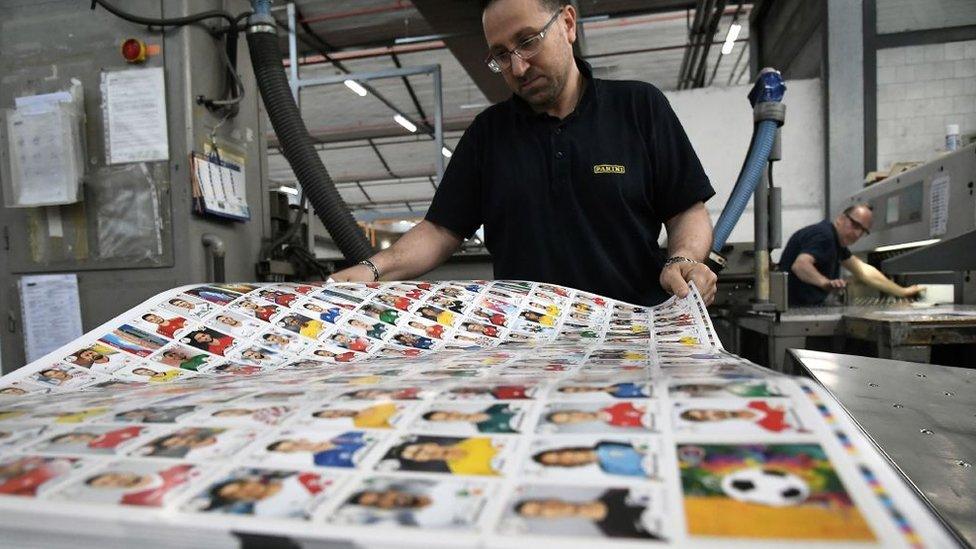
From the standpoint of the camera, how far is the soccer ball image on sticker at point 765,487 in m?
0.25

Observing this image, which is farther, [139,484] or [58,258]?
[58,258]

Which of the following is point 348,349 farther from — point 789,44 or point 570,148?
point 789,44

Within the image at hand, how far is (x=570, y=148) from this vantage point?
1.09 meters

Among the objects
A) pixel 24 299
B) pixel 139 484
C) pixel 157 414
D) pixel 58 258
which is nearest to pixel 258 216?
pixel 58 258

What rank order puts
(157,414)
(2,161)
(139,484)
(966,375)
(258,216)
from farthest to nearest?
(258,216), (2,161), (966,375), (157,414), (139,484)

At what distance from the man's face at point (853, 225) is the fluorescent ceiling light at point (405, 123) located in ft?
16.3

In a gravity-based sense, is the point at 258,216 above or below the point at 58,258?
above

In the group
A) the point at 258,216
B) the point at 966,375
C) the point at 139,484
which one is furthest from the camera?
the point at 258,216

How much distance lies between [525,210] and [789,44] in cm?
513

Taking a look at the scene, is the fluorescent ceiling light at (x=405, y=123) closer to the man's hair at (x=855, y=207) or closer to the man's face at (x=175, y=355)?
the man's hair at (x=855, y=207)

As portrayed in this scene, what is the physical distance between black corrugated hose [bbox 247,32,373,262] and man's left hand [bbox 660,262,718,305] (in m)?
1.25

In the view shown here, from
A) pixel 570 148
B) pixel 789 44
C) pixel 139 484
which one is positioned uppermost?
pixel 789 44

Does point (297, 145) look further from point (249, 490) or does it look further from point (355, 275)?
point (249, 490)

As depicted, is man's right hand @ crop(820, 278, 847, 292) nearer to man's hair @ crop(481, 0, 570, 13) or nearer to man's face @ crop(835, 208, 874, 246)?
man's face @ crop(835, 208, 874, 246)
